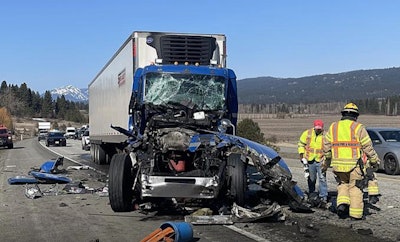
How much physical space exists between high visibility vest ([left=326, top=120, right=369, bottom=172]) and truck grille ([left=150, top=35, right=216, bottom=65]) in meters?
4.73

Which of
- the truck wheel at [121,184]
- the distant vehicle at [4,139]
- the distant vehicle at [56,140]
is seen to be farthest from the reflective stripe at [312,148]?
the distant vehicle at [56,140]

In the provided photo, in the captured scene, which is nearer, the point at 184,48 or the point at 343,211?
the point at 343,211

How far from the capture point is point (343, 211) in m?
8.84

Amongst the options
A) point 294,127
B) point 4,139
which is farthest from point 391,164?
point 294,127

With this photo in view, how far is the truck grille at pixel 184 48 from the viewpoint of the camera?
1271cm

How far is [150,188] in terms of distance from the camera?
29.8 ft

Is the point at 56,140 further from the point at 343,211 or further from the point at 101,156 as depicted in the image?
the point at 343,211

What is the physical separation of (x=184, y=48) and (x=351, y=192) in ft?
18.6

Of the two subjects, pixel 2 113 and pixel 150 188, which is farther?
pixel 2 113

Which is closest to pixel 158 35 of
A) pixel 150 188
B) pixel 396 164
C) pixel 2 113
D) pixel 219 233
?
pixel 150 188

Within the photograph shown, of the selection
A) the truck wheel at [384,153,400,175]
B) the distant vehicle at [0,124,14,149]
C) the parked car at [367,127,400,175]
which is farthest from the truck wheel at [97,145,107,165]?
the distant vehicle at [0,124,14,149]

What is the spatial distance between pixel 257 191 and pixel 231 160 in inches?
79.7

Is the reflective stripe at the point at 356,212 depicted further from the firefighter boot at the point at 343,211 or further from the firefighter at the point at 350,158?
the firefighter boot at the point at 343,211

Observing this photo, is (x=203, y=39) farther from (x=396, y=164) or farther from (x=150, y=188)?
(x=396, y=164)
